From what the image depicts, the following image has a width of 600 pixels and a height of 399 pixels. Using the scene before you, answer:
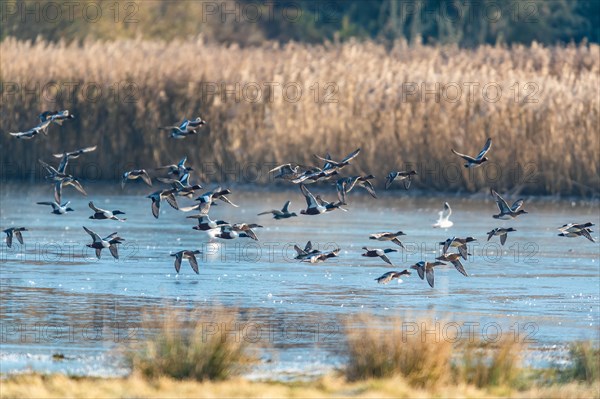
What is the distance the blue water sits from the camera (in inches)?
485

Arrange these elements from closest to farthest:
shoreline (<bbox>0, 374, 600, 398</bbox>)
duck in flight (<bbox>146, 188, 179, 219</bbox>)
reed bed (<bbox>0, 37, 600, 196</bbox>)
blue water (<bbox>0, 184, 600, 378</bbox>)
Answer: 1. shoreline (<bbox>0, 374, 600, 398</bbox>)
2. blue water (<bbox>0, 184, 600, 378</bbox>)
3. duck in flight (<bbox>146, 188, 179, 219</bbox>)
4. reed bed (<bbox>0, 37, 600, 196</bbox>)

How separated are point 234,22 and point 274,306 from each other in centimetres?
4072

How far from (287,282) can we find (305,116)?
1127 centimetres

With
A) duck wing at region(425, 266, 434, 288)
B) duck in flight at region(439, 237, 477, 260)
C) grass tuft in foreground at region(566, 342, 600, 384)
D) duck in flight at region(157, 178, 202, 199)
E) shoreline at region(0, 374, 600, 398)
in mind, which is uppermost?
duck in flight at region(157, 178, 202, 199)

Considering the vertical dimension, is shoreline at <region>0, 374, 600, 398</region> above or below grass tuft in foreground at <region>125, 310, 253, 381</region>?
below

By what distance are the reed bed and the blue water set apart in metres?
1.41

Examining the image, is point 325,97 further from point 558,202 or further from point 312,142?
point 558,202

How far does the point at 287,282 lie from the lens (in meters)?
16.2

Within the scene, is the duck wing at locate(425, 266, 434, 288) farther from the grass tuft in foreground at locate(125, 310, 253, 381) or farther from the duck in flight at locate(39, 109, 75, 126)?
the duck in flight at locate(39, 109, 75, 126)

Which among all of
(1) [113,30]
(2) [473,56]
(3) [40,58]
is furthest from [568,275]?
(1) [113,30]

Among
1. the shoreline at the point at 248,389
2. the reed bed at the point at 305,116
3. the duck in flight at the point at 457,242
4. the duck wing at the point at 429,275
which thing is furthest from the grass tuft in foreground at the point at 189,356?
the reed bed at the point at 305,116

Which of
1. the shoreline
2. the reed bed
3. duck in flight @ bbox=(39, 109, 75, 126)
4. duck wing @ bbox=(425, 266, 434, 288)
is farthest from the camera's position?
the reed bed

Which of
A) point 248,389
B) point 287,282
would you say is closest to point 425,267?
point 287,282

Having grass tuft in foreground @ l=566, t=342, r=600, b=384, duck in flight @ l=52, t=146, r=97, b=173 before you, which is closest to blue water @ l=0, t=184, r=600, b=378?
grass tuft in foreground @ l=566, t=342, r=600, b=384
